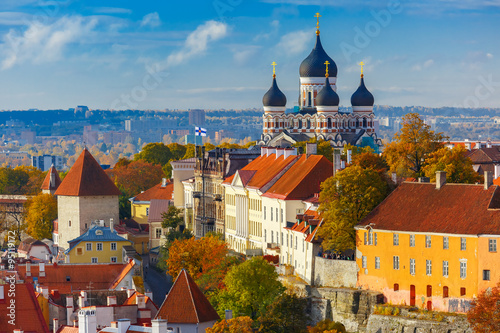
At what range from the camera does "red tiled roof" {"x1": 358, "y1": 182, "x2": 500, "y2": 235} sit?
59750 mm

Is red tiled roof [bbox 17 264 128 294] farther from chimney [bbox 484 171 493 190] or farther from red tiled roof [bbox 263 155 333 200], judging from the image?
chimney [bbox 484 171 493 190]

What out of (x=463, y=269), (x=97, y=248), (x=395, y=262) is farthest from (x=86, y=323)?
(x=97, y=248)

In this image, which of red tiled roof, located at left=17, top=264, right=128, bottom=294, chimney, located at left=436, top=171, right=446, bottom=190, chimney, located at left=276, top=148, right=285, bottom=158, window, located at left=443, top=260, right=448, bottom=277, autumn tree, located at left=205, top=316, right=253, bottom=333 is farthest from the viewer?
chimney, located at left=276, top=148, right=285, bottom=158

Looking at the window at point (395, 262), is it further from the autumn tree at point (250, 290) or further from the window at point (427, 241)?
the autumn tree at point (250, 290)

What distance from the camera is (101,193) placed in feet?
353

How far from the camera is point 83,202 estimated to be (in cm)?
10688

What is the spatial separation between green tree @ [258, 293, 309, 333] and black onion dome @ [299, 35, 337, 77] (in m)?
91.1

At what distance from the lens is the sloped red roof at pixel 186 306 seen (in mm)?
61031

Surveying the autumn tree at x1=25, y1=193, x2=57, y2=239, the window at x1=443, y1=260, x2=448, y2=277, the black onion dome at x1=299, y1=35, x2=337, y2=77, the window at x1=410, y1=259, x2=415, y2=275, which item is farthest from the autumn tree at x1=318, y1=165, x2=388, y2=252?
the black onion dome at x1=299, y1=35, x2=337, y2=77

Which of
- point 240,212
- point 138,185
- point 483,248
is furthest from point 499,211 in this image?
point 138,185

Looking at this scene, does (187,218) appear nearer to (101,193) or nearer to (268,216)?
(101,193)

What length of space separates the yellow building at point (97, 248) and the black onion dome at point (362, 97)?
6108 cm

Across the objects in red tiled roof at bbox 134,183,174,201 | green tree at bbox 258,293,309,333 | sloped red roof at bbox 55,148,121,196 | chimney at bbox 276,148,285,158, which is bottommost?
green tree at bbox 258,293,309,333

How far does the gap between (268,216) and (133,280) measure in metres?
9.79
